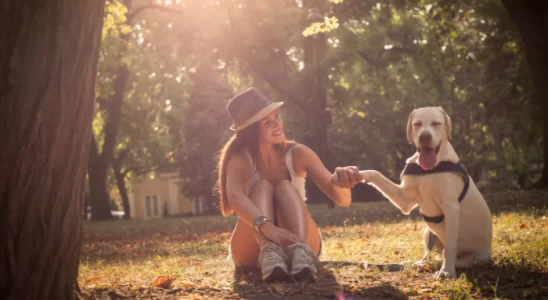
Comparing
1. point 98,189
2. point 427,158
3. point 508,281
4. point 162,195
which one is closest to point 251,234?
point 427,158

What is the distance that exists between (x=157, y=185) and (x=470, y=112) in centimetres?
4140

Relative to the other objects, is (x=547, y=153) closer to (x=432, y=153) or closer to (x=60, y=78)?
(x=432, y=153)

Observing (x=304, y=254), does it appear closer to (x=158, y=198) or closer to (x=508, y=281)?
(x=508, y=281)

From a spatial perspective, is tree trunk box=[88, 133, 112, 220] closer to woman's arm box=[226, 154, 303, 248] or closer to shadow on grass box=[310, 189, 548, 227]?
shadow on grass box=[310, 189, 548, 227]

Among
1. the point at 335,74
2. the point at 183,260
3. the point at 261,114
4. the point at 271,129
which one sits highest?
the point at 335,74

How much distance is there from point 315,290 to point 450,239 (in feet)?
4.32

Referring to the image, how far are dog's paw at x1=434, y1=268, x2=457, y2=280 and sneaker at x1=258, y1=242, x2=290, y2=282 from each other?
3.95 ft

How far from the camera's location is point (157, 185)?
249ft

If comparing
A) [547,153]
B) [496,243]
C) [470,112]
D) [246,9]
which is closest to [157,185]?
[470,112]

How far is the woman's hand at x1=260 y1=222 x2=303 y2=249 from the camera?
6.16m

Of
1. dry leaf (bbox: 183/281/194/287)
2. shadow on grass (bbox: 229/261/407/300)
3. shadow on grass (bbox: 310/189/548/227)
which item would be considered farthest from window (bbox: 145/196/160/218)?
shadow on grass (bbox: 229/261/407/300)

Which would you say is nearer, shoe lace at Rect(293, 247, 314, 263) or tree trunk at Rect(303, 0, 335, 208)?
shoe lace at Rect(293, 247, 314, 263)

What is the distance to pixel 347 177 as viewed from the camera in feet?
21.5

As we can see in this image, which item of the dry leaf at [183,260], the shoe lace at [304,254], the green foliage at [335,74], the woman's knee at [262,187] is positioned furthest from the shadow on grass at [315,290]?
the green foliage at [335,74]
